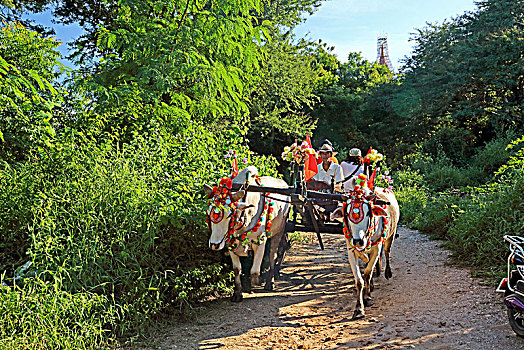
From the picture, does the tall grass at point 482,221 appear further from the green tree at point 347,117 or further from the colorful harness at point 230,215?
the green tree at point 347,117

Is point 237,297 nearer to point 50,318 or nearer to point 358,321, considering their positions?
point 358,321

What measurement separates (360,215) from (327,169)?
185 cm

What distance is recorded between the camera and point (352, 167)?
7.14m

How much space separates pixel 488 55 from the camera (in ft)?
54.5

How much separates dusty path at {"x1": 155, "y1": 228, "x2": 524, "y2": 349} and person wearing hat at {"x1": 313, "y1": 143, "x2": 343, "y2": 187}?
5.40ft

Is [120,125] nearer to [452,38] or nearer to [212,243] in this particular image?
[212,243]

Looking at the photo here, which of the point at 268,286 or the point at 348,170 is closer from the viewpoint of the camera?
the point at 268,286

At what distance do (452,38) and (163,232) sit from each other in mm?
17751

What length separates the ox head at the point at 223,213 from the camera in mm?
5230

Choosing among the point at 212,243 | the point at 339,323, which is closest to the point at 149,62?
the point at 212,243

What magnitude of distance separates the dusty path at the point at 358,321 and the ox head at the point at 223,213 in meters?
1.01

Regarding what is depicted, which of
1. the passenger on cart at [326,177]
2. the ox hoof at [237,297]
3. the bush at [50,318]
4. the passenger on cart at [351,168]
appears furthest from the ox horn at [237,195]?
the passenger on cart at [351,168]

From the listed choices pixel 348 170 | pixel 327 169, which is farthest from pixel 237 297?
pixel 348 170

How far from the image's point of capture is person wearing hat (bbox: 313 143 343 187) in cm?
686
